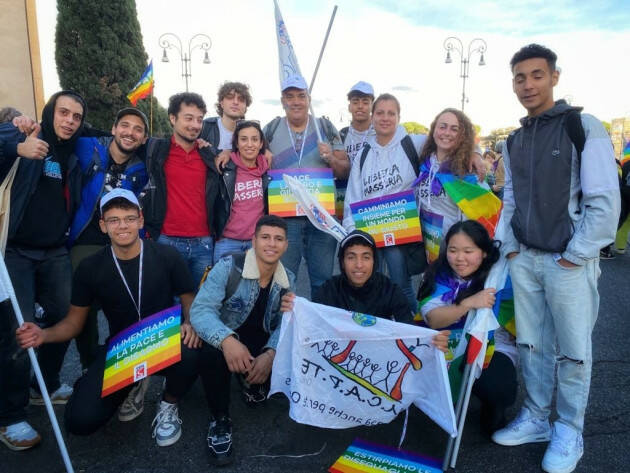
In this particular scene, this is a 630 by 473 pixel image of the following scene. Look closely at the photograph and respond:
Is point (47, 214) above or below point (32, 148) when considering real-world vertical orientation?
below

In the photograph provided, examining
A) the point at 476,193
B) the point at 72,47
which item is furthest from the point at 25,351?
the point at 72,47

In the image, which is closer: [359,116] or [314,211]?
[314,211]

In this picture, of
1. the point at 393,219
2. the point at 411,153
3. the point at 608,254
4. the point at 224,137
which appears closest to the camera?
the point at 393,219

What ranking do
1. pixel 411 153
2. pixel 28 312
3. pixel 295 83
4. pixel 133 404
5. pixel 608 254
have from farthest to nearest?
pixel 608 254
pixel 295 83
pixel 411 153
pixel 133 404
pixel 28 312

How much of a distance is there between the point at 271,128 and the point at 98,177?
1565 millimetres

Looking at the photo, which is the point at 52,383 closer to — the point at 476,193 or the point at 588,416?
the point at 476,193

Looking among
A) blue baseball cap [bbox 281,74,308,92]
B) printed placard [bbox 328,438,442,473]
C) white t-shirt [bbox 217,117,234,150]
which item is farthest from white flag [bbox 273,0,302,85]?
printed placard [bbox 328,438,442,473]

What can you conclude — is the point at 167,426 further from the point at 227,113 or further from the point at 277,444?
the point at 227,113

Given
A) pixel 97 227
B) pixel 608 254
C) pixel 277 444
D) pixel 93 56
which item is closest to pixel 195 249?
pixel 97 227

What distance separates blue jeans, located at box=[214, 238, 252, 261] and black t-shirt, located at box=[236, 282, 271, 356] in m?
0.65

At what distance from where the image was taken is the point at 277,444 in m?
2.95

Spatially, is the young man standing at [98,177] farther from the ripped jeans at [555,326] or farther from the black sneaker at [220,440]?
the ripped jeans at [555,326]

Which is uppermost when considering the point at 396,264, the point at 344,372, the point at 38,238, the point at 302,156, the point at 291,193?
the point at 302,156

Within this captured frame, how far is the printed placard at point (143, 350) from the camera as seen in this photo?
2.76 metres
